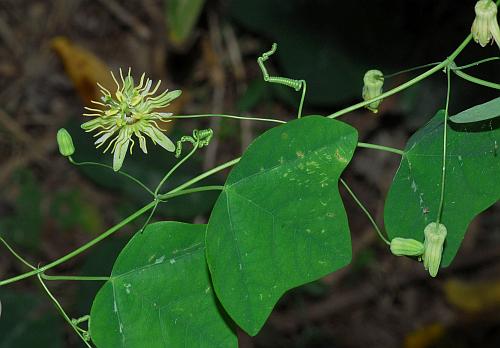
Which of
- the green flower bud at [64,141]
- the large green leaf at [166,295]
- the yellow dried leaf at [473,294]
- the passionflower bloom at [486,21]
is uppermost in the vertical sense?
the passionflower bloom at [486,21]

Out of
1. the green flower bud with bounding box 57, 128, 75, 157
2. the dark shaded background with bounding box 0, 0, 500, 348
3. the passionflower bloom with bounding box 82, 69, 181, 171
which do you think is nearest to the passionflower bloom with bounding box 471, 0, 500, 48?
the passionflower bloom with bounding box 82, 69, 181, 171

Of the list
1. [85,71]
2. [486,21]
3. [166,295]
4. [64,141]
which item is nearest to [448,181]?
[486,21]

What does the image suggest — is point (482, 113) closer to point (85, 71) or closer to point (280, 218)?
point (280, 218)

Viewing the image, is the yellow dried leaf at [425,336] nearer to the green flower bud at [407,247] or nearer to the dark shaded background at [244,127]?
the dark shaded background at [244,127]

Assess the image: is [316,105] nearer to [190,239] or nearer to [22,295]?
[22,295]

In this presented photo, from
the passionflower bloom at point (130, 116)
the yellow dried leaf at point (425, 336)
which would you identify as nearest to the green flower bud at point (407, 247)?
the passionflower bloom at point (130, 116)

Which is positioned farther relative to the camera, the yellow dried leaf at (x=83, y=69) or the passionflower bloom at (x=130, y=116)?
the yellow dried leaf at (x=83, y=69)

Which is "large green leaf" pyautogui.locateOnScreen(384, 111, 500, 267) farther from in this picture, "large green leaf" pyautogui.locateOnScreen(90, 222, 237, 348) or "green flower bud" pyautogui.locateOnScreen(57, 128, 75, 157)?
"green flower bud" pyautogui.locateOnScreen(57, 128, 75, 157)
